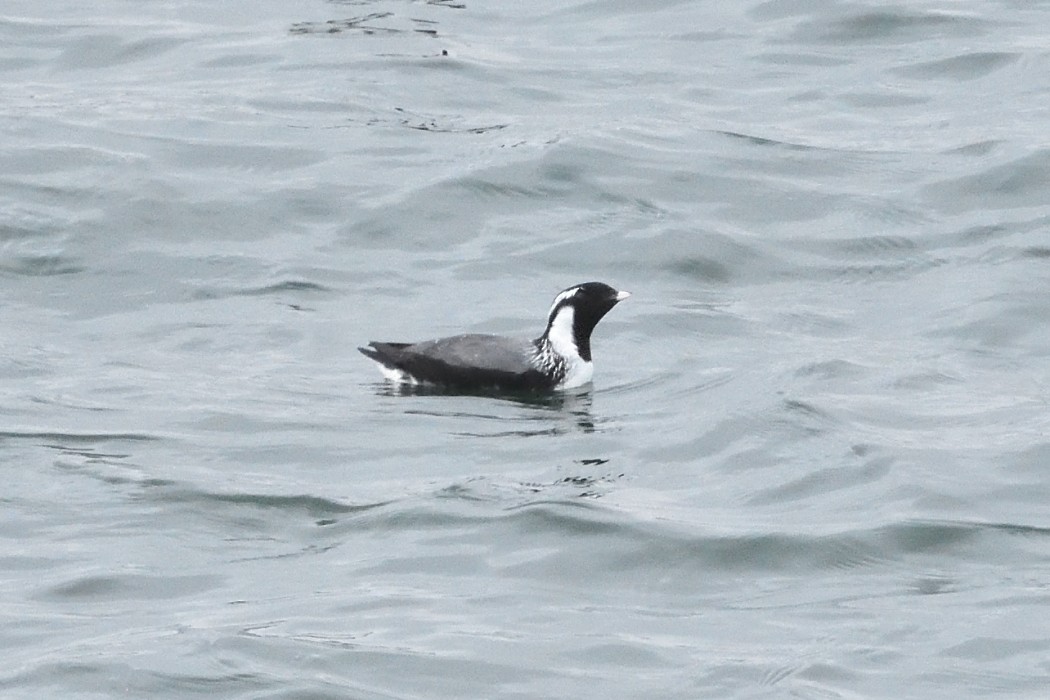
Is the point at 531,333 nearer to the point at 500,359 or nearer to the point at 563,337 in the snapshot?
the point at 563,337

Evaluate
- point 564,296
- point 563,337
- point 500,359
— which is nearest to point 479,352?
point 500,359

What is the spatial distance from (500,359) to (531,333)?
51.8 inches

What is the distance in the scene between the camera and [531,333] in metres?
15.6

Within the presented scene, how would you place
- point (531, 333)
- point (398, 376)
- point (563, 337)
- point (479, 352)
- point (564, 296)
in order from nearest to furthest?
point (398, 376) → point (479, 352) → point (563, 337) → point (564, 296) → point (531, 333)

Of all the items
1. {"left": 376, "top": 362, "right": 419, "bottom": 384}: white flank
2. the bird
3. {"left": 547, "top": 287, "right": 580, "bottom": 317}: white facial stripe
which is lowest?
{"left": 376, "top": 362, "right": 419, "bottom": 384}: white flank

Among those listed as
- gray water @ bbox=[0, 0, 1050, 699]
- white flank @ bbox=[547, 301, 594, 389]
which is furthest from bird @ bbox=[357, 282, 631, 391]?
gray water @ bbox=[0, 0, 1050, 699]

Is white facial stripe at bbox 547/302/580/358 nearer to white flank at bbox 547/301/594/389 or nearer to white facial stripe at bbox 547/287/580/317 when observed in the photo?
white flank at bbox 547/301/594/389

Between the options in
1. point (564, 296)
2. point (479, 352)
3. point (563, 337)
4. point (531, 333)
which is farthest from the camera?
point (531, 333)

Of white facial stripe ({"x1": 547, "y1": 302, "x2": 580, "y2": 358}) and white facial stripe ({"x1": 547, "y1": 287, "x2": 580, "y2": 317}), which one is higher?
white facial stripe ({"x1": 547, "y1": 287, "x2": 580, "y2": 317})

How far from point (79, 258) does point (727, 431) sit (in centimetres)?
604

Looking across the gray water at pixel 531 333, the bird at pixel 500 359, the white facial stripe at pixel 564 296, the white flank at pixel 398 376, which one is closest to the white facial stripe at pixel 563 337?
the bird at pixel 500 359

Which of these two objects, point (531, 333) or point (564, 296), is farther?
point (531, 333)

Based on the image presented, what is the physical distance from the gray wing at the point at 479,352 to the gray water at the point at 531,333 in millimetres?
287

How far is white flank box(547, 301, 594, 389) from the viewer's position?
14.4 meters
